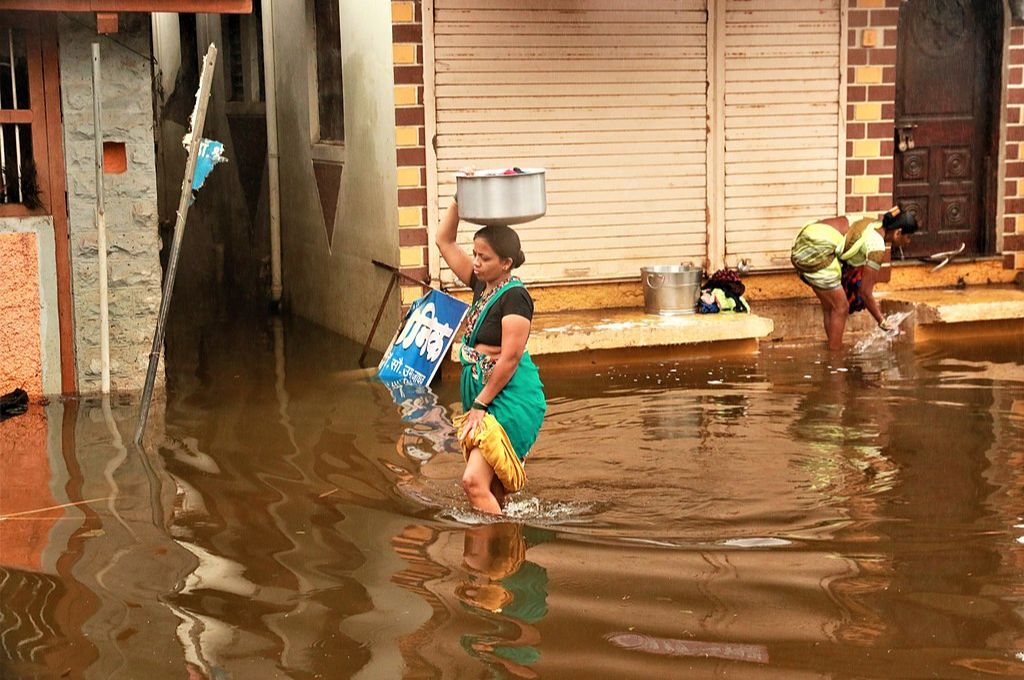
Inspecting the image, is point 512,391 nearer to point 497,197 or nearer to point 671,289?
point 497,197

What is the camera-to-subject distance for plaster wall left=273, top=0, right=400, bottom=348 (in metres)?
11.9

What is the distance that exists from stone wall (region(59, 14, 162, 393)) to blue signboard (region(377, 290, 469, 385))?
1.88 metres

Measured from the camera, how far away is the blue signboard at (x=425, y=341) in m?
10.7

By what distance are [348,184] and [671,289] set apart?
10.3 feet

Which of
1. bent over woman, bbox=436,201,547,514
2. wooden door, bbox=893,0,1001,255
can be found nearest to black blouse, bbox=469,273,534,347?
bent over woman, bbox=436,201,547,514

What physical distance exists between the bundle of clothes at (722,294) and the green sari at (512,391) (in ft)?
18.1

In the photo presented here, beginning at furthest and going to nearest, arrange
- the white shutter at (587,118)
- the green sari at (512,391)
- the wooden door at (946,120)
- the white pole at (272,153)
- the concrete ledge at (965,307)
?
the white pole at (272,153) < the wooden door at (946,120) < the concrete ledge at (965,307) < the white shutter at (587,118) < the green sari at (512,391)

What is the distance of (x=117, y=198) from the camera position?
Answer: 390 inches

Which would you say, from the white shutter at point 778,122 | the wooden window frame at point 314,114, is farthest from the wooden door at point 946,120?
the wooden window frame at point 314,114

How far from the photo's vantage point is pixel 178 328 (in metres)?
13.6

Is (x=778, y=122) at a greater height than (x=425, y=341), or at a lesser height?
greater

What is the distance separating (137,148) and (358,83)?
2.83 m

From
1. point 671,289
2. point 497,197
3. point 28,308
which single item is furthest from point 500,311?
point 671,289

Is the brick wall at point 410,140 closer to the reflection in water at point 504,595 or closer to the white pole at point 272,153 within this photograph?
the white pole at point 272,153
